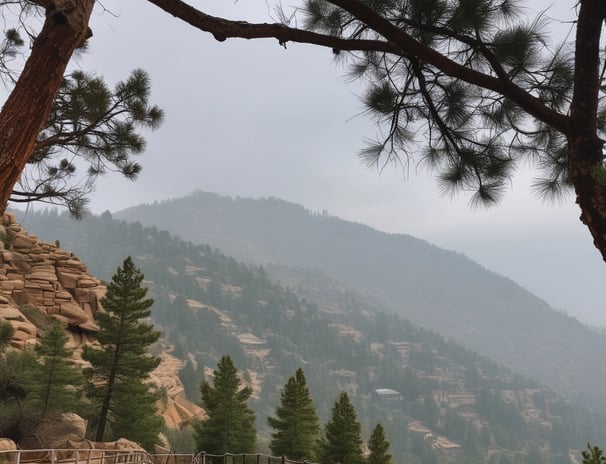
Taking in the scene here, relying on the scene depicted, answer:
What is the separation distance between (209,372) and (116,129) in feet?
294

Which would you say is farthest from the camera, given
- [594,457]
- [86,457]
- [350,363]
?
[350,363]

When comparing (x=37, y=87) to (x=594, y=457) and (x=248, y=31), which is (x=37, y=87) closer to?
(x=248, y=31)

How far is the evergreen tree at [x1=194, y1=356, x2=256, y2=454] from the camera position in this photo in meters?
23.4

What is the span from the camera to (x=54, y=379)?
18453 millimetres

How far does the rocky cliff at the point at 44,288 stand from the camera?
26750mm

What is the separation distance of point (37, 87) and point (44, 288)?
29422 mm

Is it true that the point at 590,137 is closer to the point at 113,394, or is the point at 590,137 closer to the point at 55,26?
the point at 55,26

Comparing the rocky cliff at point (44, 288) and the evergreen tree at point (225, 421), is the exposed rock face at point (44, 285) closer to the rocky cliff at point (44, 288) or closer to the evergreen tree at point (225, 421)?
the rocky cliff at point (44, 288)

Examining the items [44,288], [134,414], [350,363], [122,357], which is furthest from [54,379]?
[350,363]

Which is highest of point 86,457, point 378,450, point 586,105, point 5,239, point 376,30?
point 5,239

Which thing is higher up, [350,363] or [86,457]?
[350,363]

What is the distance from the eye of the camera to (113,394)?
65.9 feet

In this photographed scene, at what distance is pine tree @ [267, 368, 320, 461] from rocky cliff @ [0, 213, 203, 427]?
10.7 metres

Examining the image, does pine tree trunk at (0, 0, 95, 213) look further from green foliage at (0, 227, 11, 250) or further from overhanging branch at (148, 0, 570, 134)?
green foliage at (0, 227, 11, 250)
